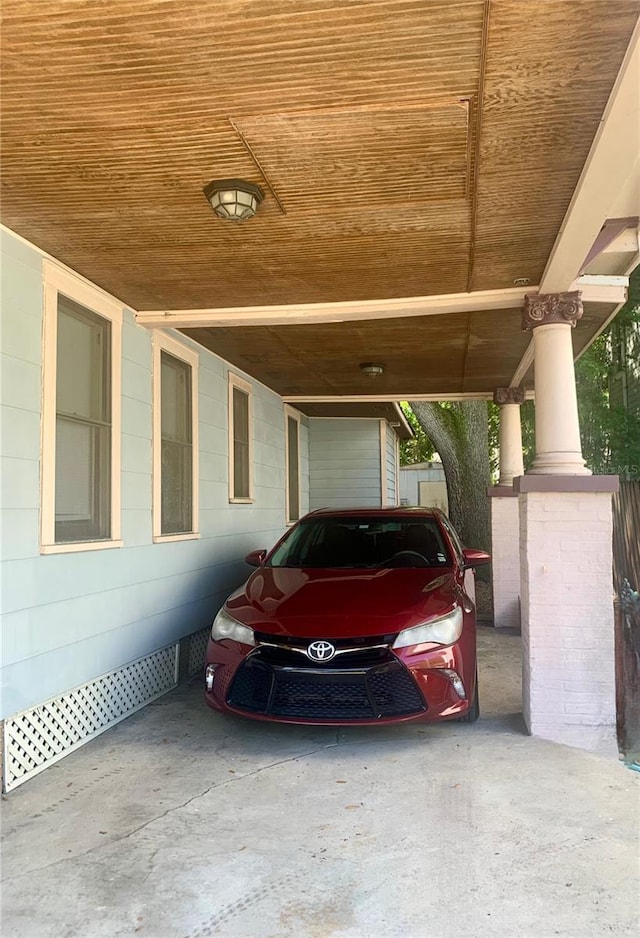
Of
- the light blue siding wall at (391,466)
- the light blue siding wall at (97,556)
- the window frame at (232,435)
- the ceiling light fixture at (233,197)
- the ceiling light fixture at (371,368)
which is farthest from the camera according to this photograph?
the light blue siding wall at (391,466)

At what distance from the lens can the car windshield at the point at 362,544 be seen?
5.21m

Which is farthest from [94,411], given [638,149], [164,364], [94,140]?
[638,149]

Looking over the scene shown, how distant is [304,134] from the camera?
272 cm

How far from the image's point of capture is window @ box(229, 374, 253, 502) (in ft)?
23.0

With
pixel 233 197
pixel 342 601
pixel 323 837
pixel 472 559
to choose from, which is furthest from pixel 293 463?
pixel 323 837

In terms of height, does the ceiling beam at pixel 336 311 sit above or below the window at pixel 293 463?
above

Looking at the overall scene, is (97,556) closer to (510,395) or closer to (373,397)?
(373,397)

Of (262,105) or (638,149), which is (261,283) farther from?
(638,149)

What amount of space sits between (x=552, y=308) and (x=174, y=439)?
10.4 ft

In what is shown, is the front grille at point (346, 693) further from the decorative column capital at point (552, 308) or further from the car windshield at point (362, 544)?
the decorative column capital at point (552, 308)

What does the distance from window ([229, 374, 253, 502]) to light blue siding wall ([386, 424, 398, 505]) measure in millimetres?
4754

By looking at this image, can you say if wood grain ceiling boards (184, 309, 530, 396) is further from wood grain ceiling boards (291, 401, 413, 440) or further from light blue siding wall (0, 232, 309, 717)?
wood grain ceiling boards (291, 401, 413, 440)

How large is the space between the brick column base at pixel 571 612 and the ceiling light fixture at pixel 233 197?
96.2 inches

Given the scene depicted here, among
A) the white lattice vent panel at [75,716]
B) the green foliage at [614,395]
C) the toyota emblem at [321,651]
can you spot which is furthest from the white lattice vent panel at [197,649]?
the green foliage at [614,395]
